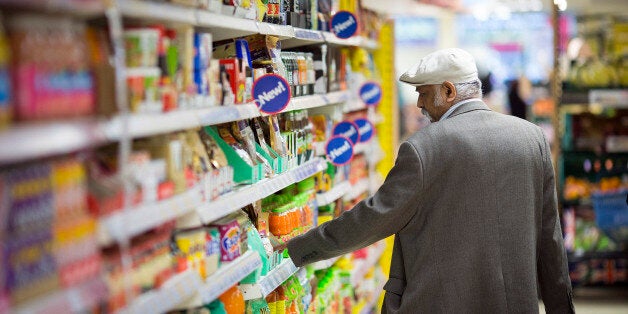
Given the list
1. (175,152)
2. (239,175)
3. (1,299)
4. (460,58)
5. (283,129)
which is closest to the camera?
(1,299)

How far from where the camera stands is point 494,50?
1997 centimetres

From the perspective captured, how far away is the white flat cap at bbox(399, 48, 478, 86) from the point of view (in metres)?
3.73

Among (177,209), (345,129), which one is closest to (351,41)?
(345,129)

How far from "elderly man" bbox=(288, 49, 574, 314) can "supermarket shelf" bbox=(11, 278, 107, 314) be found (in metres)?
1.56

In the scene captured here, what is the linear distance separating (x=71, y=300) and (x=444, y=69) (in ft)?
7.04

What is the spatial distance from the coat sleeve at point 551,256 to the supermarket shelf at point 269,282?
1.14 m

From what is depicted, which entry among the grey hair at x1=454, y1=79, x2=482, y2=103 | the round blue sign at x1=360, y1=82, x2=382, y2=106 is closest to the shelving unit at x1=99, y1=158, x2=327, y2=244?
the grey hair at x1=454, y1=79, x2=482, y2=103

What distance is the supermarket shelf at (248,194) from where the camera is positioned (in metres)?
2.93

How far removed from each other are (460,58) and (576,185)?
4699mm

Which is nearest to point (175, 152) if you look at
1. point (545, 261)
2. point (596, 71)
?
point (545, 261)

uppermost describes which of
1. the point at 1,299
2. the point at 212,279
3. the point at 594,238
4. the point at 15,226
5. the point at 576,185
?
the point at 15,226

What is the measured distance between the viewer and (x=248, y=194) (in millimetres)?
3357

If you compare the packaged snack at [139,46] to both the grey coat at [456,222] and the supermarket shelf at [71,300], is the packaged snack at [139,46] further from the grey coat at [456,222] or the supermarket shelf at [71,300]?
the grey coat at [456,222]

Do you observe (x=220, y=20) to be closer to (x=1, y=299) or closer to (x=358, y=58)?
(x=1, y=299)
